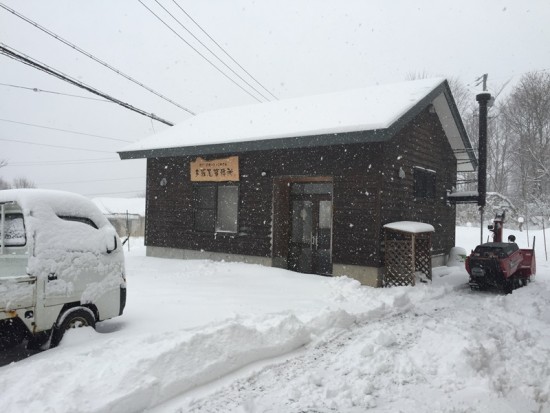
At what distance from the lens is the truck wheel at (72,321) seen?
4531mm

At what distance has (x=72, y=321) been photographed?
4781mm

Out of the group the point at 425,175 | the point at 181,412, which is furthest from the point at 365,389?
the point at 425,175

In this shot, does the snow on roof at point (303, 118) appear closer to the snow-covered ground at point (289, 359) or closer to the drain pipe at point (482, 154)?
the drain pipe at point (482, 154)

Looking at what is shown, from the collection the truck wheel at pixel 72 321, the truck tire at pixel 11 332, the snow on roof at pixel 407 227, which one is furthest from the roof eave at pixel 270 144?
the truck tire at pixel 11 332

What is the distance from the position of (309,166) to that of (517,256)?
228 inches

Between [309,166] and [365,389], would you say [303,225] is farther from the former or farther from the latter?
[365,389]

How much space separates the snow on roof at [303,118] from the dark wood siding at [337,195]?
667 mm

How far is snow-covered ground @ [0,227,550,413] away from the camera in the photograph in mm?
3615

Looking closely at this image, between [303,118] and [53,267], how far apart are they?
8430 millimetres

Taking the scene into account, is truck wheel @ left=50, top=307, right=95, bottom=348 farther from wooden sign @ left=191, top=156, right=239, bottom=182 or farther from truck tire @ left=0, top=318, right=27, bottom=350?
wooden sign @ left=191, top=156, right=239, bottom=182

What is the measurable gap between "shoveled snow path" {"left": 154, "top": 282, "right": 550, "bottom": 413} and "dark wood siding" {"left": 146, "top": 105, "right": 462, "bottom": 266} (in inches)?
137

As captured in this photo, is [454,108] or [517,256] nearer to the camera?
[517,256]

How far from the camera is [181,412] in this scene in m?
3.53

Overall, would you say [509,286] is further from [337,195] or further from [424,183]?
[337,195]
